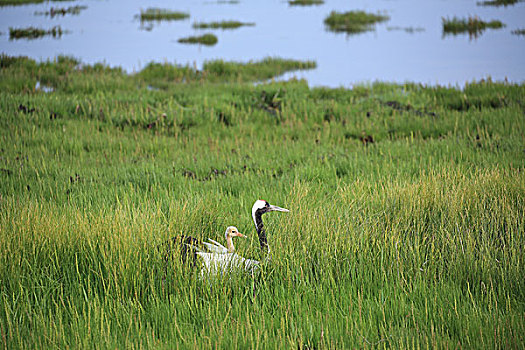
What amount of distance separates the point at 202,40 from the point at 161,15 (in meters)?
12.8

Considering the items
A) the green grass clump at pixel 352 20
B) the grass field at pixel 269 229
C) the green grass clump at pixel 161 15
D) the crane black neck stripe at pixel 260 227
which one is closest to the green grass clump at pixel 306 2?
the green grass clump at pixel 352 20

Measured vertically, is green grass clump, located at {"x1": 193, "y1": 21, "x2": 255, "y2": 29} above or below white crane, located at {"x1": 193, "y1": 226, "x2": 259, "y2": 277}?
above

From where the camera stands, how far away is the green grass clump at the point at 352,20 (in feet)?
112

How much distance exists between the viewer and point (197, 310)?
12.3 ft

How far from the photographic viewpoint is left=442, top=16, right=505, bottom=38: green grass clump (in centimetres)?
2878

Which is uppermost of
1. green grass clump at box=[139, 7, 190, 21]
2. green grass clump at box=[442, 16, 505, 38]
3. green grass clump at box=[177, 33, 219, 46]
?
green grass clump at box=[139, 7, 190, 21]

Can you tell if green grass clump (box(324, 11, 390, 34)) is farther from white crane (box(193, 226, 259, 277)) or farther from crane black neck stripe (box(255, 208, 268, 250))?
white crane (box(193, 226, 259, 277))

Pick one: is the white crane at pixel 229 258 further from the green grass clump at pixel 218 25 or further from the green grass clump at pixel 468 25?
the green grass clump at pixel 218 25

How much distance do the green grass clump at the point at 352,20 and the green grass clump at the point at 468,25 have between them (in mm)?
5760

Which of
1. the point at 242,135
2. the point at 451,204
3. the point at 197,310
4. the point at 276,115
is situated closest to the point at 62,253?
the point at 197,310

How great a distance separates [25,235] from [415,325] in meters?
3.68

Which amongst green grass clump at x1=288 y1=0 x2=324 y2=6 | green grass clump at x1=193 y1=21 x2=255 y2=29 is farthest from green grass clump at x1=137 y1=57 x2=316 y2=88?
green grass clump at x1=288 y1=0 x2=324 y2=6

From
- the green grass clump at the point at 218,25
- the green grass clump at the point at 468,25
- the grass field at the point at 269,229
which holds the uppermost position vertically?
the green grass clump at the point at 218,25

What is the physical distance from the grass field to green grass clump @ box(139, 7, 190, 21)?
96.4 feet
